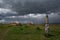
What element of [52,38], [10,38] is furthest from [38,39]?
[10,38]

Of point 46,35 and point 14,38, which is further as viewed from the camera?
point 46,35

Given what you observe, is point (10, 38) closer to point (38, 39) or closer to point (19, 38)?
point (19, 38)

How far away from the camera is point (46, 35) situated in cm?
2552

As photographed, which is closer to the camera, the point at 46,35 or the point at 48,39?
the point at 48,39

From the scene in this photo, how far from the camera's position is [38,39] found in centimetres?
2297

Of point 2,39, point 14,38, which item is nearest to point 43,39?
point 14,38

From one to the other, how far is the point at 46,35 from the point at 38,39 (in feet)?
9.49

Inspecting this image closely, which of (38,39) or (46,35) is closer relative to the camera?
(38,39)

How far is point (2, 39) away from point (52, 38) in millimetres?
7062

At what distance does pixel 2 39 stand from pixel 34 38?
4.42m

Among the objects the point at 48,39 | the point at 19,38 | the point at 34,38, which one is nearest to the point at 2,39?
the point at 19,38

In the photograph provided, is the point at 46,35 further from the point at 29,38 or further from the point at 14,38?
the point at 14,38

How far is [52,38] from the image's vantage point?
2417cm

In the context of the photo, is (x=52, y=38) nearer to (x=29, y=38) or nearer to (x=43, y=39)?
(x=43, y=39)
